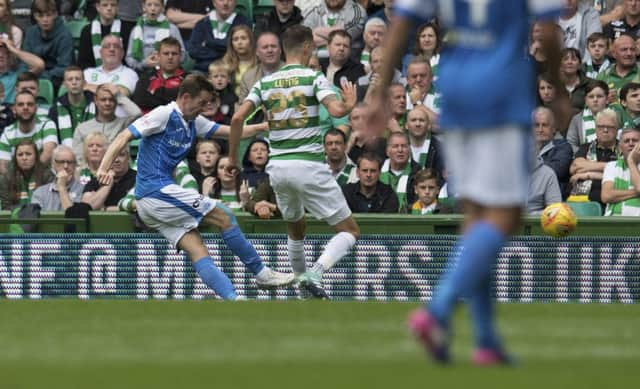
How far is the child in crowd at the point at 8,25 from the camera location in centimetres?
2006

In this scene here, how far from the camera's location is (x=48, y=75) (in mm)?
20062

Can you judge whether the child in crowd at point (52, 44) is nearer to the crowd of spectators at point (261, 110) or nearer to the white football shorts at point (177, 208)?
the crowd of spectators at point (261, 110)

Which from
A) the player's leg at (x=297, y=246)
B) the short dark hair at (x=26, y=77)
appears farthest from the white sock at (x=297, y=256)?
the short dark hair at (x=26, y=77)

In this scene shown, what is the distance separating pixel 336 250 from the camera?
44.0 ft

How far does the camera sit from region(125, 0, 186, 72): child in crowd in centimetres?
1959

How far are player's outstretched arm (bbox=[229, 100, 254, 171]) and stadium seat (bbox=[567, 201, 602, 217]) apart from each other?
3.92m

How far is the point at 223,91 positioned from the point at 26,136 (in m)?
2.56

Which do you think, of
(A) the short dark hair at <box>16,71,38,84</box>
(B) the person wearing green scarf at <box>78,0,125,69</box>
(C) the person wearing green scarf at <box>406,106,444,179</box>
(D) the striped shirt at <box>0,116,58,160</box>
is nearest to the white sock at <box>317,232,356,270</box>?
(C) the person wearing green scarf at <box>406,106,444,179</box>

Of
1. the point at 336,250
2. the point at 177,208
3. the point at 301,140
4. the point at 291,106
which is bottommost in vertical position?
the point at 336,250

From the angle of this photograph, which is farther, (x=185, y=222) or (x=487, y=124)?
(x=185, y=222)

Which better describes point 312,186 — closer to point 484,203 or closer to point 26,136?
point 26,136

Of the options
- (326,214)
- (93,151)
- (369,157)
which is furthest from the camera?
(93,151)

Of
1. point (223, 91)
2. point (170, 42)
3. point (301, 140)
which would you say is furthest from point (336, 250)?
point (170, 42)

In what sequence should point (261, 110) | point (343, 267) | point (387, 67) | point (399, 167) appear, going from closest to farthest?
1. point (387, 67)
2. point (343, 267)
3. point (399, 167)
4. point (261, 110)
